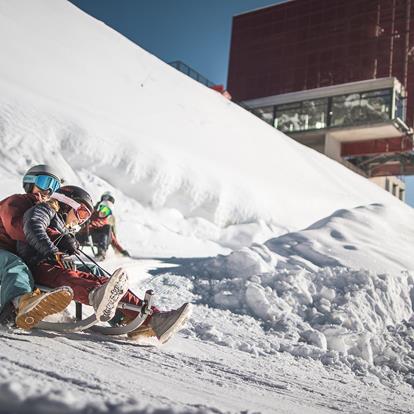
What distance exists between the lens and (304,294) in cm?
486

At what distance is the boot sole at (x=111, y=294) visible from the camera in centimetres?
271

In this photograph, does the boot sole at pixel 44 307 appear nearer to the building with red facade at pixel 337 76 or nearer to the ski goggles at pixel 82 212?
the ski goggles at pixel 82 212

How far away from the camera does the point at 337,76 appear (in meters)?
35.1

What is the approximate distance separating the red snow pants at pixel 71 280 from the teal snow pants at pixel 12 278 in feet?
0.33

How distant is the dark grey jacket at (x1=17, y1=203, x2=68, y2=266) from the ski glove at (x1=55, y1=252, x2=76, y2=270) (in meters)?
0.08

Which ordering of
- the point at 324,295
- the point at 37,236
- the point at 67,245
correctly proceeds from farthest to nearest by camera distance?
the point at 324,295 < the point at 67,245 < the point at 37,236

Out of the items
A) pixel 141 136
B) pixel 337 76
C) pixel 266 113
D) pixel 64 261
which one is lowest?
pixel 64 261

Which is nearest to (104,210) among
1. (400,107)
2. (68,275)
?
(68,275)

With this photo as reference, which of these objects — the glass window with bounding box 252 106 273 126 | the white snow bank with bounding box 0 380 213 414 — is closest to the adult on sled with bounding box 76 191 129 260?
the white snow bank with bounding box 0 380 213 414

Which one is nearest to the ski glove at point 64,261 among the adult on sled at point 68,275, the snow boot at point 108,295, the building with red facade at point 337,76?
the adult on sled at point 68,275

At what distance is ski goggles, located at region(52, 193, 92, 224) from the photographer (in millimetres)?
3463

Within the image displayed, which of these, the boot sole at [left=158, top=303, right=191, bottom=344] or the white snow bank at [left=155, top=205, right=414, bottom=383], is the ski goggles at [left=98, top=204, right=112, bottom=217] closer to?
the white snow bank at [left=155, top=205, right=414, bottom=383]

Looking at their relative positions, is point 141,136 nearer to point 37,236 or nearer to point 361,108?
point 37,236

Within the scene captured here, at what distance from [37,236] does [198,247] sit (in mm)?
8129
